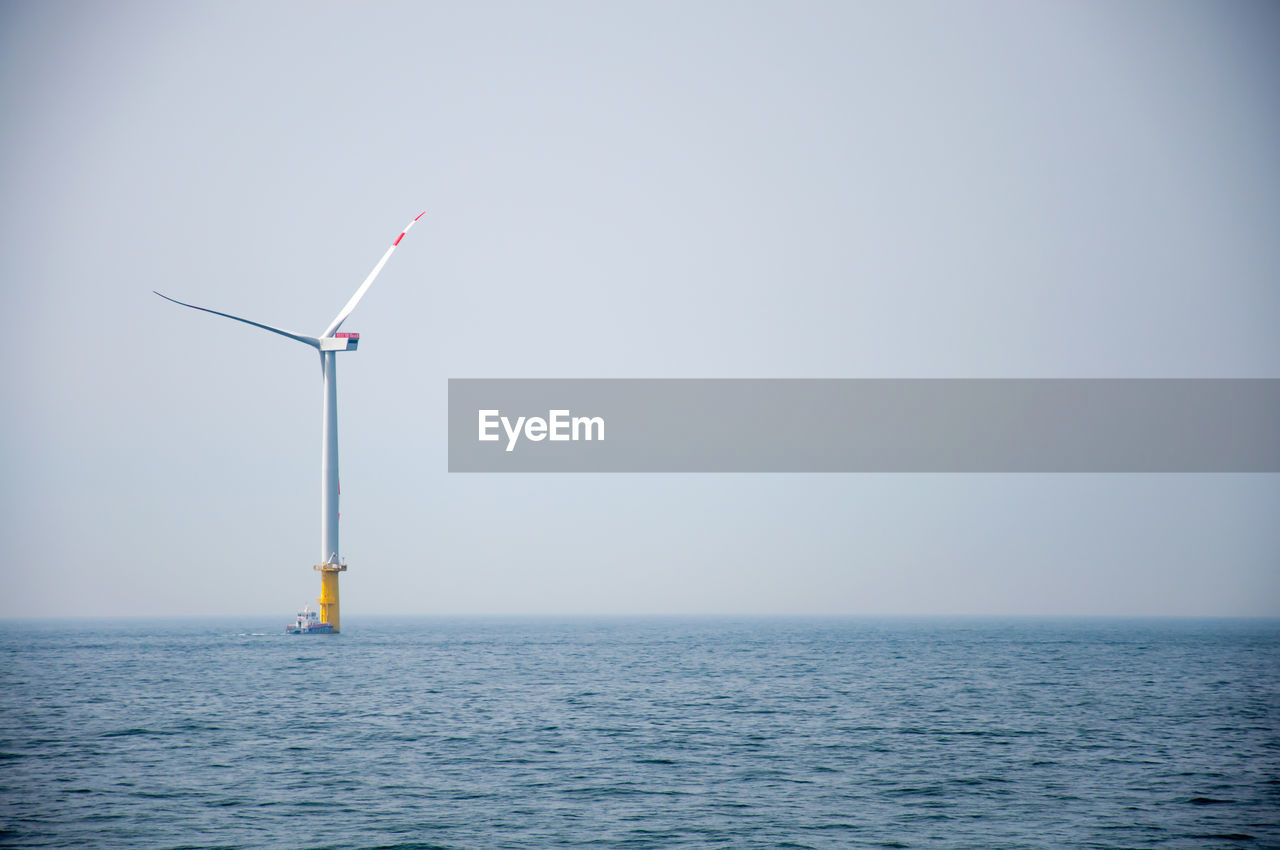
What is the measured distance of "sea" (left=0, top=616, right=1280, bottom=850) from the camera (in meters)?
35.2

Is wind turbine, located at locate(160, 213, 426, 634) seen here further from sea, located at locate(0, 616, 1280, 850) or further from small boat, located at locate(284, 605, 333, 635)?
sea, located at locate(0, 616, 1280, 850)

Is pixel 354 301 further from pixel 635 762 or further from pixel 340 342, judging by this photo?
pixel 635 762

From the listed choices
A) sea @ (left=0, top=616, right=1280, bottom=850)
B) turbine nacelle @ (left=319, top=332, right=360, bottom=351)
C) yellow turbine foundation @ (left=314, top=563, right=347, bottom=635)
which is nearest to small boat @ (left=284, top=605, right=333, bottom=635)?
yellow turbine foundation @ (left=314, top=563, right=347, bottom=635)

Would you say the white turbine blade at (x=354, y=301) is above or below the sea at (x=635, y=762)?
above

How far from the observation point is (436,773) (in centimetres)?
4538

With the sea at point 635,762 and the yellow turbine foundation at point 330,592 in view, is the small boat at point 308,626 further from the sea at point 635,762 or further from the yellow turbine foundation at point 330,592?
the sea at point 635,762

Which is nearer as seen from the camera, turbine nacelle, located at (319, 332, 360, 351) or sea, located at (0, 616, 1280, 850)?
sea, located at (0, 616, 1280, 850)

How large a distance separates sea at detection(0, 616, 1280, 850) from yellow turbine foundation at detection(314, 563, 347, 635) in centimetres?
4879

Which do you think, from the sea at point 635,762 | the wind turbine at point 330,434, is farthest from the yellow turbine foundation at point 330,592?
the sea at point 635,762

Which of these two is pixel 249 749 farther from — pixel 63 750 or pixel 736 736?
pixel 736 736

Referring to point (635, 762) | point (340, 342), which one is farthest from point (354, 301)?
point (635, 762)

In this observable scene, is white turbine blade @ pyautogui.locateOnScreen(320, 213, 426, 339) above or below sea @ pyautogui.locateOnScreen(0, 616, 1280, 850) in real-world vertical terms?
above

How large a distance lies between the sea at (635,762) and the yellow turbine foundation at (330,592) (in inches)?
1921

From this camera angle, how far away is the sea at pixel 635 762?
116ft
